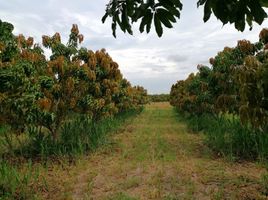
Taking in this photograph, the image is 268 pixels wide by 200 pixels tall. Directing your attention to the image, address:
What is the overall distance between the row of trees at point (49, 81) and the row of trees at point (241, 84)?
3.17m

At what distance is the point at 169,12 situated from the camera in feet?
8.50

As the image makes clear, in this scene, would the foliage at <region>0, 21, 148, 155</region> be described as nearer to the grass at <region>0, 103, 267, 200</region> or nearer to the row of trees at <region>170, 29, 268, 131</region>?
the grass at <region>0, 103, 267, 200</region>

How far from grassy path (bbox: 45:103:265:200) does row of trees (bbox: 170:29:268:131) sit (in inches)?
42.7

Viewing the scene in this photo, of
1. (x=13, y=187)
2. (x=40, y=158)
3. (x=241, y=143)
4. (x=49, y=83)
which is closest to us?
(x=13, y=187)

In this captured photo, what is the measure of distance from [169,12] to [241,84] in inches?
95.2

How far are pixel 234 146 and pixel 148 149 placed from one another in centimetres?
262

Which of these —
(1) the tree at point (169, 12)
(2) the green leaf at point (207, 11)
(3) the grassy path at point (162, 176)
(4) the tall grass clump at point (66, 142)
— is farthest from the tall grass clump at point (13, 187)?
(2) the green leaf at point (207, 11)

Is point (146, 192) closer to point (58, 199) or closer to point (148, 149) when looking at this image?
point (58, 199)

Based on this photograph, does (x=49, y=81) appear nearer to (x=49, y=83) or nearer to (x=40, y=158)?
(x=49, y=83)

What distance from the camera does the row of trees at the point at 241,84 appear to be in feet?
15.0

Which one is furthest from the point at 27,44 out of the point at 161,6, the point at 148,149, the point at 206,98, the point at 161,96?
the point at 161,96

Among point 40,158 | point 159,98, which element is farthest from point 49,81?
A: point 159,98

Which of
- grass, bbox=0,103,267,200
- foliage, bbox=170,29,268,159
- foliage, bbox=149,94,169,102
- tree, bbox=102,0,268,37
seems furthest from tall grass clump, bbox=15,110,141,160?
foliage, bbox=149,94,169,102

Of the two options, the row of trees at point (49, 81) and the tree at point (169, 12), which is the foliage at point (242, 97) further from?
the row of trees at point (49, 81)
